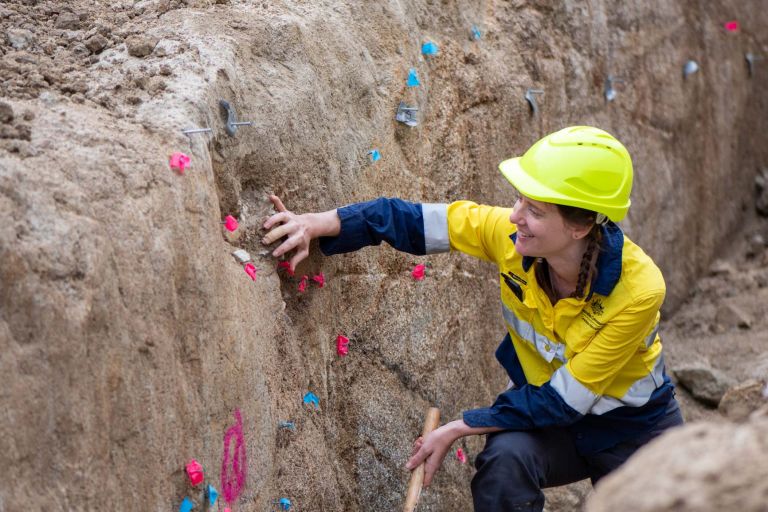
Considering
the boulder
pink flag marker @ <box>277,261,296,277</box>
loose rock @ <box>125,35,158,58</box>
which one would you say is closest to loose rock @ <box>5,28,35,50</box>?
loose rock @ <box>125,35,158,58</box>

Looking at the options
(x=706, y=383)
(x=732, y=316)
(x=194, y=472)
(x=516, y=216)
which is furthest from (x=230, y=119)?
(x=732, y=316)

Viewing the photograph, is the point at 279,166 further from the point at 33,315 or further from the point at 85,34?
the point at 33,315

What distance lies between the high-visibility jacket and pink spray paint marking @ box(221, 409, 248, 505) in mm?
711

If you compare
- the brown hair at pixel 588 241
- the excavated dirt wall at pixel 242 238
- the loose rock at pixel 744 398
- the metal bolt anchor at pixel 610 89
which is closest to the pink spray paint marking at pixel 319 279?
the excavated dirt wall at pixel 242 238

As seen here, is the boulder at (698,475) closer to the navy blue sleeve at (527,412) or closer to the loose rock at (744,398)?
the navy blue sleeve at (527,412)

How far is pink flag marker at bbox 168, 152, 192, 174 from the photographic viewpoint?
8.36 feet

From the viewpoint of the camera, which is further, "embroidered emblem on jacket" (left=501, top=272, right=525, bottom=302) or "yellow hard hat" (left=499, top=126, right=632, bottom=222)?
"embroidered emblem on jacket" (left=501, top=272, right=525, bottom=302)

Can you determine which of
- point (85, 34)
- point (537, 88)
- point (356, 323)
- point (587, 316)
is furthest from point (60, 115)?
point (537, 88)

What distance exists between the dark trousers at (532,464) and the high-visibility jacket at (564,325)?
0.13ft

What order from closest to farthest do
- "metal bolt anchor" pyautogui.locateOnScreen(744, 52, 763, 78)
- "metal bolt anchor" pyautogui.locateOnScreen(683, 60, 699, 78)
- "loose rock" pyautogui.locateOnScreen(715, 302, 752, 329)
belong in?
"loose rock" pyautogui.locateOnScreen(715, 302, 752, 329) < "metal bolt anchor" pyautogui.locateOnScreen(683, 60, 699, 78) < "metal bolt anchor" pyautogui.locateOnScreen(744, 52, 763, 78)

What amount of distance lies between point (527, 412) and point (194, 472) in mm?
1100

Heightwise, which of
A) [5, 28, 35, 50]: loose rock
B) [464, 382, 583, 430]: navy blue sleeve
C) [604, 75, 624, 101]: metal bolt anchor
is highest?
[5, 28, 35, 50]: loose rock

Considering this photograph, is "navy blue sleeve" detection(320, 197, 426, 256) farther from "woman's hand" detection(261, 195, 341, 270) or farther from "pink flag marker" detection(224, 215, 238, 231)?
"pink flag marker" detection(224, 215, 238, 231)

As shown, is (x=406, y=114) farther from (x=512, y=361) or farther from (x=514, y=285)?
(x=512, y=361)
